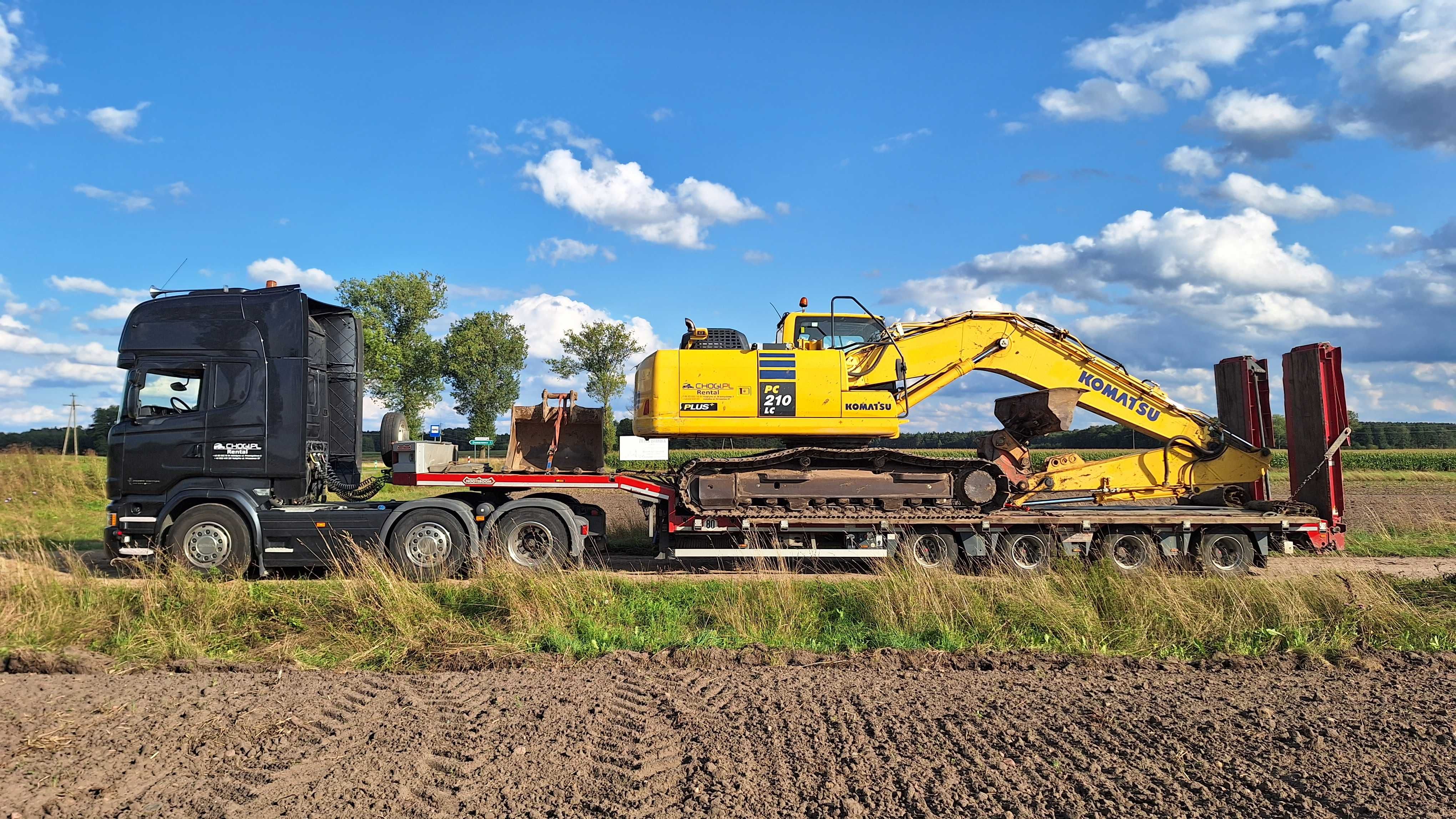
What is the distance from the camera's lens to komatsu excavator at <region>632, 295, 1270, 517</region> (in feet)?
35.3

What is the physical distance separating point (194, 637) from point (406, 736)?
3.64 meters

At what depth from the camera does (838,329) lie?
11594mm

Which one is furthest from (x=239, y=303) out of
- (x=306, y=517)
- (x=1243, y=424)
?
(x=1243, y=424)

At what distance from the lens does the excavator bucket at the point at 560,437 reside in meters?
11.8

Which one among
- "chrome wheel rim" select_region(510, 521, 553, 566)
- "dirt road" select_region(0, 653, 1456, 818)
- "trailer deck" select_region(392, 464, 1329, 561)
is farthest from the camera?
"chrome wheel rim" select_region(510, 521, 553, 566)

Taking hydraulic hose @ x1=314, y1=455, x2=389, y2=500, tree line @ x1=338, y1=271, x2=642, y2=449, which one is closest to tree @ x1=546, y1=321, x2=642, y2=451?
tree line @ x1=338, y1=271, x2=642, y2=449

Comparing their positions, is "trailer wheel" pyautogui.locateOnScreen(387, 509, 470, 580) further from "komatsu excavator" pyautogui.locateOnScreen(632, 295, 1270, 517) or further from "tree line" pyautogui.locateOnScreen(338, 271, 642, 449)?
"tree line" pyautogui.locateOnScreen(338, 271, 642, 449)

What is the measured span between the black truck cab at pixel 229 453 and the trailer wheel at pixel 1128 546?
8.12 metres

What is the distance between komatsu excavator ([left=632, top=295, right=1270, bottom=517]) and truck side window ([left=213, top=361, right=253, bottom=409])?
199 inches

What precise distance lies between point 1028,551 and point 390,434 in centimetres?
886

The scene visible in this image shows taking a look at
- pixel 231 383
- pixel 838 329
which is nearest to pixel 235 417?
pixel 231 383

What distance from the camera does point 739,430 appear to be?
10.8m

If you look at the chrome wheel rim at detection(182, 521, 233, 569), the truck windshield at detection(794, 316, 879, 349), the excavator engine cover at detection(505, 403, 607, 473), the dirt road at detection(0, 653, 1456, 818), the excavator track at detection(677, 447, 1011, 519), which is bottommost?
the dirt road at detection(0, 653, 1456, 818)

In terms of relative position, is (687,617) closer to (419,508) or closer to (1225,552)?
(419,508)
